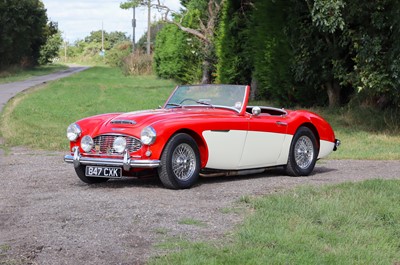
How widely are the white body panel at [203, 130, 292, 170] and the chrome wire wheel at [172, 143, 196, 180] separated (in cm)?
30

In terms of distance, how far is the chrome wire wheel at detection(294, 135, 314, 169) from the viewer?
997 cm

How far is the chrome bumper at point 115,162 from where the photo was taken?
7.97 m

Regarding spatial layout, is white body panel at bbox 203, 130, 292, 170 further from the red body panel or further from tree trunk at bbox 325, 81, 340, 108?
tree trunk at bbox 325, 81, 340, 108

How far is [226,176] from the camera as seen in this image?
977 cm

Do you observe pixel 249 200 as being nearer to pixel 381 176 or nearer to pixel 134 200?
pixel 134 200

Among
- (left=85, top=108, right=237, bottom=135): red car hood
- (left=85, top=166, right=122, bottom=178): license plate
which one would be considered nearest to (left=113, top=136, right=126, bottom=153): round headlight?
(left=85, top=108, right=237, bottom=135): red car hood

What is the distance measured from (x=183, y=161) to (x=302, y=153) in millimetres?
2405

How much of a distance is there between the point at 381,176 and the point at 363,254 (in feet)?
15.5

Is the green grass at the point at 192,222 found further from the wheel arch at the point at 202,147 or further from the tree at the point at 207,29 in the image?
the tree at the point at 207,29

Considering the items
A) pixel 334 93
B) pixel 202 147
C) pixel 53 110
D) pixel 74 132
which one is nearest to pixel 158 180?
pixel 202 147

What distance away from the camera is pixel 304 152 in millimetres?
10109

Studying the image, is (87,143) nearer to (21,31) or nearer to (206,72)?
(206,72)

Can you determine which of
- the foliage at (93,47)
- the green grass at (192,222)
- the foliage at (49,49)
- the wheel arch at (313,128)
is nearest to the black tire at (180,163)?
the green grass at (192,222)

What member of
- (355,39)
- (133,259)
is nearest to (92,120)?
(133,259)
